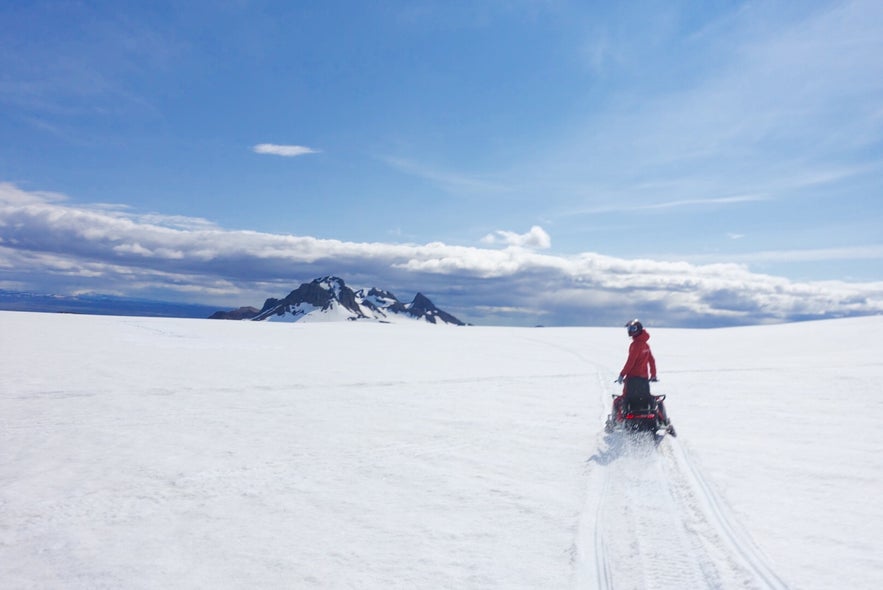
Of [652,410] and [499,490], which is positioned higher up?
[652,410]

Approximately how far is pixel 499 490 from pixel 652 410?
14.3 feet

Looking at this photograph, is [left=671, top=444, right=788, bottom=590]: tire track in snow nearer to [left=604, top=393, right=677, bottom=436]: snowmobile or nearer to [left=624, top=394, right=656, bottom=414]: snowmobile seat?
[left=604, top=393, right=677, bottom=436]: snowmobile

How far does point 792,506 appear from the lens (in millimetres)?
6566

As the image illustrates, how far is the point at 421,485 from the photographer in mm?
7270

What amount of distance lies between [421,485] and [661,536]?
313cm

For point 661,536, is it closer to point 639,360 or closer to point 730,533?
point 730,533

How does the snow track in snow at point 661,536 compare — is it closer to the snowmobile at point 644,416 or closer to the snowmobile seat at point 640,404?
the snowmobile at point 644,416

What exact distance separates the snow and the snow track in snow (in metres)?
0.03

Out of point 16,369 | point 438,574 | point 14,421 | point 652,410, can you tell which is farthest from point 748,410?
point 16,369

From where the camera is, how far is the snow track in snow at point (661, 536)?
15.3 ft

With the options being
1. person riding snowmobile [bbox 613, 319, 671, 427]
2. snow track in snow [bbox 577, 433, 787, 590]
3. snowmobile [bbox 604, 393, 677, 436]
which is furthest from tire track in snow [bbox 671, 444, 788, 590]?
person riding snowmobile [bbox 613, 319, 671, 427]

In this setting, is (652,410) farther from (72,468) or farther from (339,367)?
(339,367)

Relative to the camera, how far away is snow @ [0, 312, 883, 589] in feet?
16.0

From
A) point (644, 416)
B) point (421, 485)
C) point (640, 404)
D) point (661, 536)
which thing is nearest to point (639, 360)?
point (640, 404)
